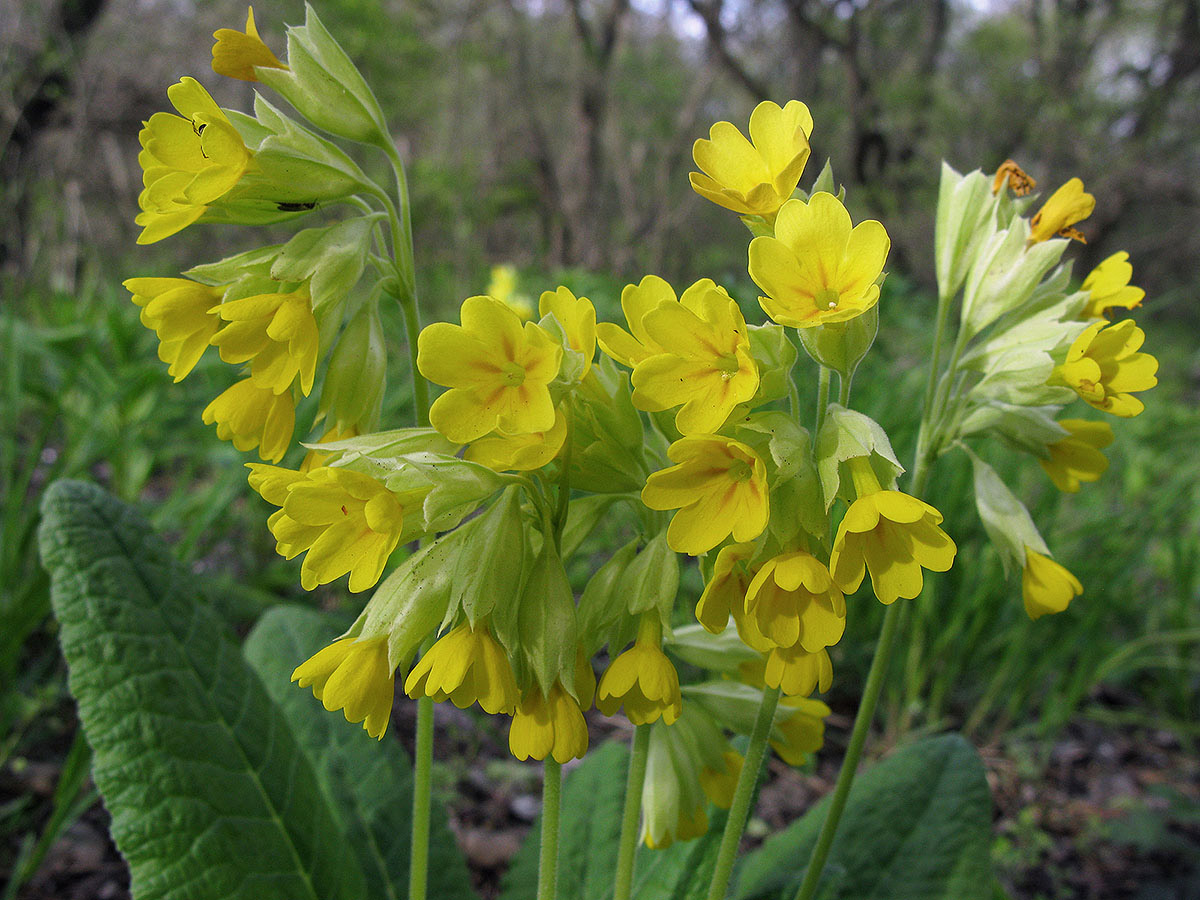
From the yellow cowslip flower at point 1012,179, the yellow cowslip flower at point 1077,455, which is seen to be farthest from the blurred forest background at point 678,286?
the yellow cowslip flower at point 1077,455

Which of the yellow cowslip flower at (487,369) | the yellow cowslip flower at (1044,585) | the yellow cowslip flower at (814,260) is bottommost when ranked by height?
the yellow cowslip flower at (1044,585)

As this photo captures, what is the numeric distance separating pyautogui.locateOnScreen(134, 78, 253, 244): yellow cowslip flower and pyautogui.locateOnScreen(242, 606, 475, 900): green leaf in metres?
1.03

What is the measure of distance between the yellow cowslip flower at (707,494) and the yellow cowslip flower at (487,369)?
14cm

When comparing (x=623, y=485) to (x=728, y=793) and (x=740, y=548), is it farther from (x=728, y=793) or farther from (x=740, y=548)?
(x=728, y=793)

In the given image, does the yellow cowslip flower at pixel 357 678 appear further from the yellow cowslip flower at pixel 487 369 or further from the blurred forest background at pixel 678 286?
the blurred forest background at pixel 678 286

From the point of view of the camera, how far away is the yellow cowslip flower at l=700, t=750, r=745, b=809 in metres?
1.19

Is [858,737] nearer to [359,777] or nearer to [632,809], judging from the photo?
[632,809]

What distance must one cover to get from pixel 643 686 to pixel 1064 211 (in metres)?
0.90

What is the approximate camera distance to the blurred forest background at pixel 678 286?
7.87ft

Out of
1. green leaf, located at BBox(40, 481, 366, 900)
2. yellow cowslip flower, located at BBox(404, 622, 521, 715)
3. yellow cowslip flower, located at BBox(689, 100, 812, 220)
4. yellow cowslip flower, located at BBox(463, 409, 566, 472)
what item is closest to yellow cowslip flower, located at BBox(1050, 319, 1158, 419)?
yellow cowslip flower, located at BBox(689, 100, 812, 220)

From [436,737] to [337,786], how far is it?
1011mm

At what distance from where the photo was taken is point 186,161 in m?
0.96

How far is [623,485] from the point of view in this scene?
983 mm

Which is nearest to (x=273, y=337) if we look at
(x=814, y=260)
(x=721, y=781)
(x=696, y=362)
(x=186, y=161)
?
(x=186, y=161)
